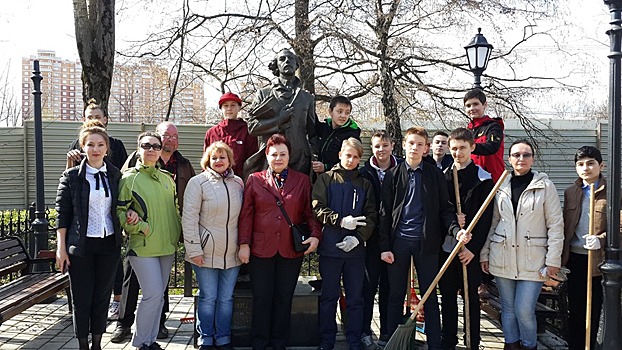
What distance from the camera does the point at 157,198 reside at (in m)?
4.45

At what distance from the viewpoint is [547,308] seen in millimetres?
5121

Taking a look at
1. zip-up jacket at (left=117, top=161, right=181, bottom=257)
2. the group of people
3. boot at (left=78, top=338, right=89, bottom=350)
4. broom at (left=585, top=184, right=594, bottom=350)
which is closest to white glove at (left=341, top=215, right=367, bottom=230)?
the group of people

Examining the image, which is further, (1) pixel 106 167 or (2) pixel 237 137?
(2) pixel 237 137

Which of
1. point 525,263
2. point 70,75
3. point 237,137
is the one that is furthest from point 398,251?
point 70,75

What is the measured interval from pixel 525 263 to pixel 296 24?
6.45 metres

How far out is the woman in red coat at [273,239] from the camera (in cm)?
446

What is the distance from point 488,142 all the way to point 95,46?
671 cm

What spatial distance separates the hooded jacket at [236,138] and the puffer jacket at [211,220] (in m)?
0.73

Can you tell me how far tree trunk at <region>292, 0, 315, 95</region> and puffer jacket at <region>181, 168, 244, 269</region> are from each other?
524 centimetres

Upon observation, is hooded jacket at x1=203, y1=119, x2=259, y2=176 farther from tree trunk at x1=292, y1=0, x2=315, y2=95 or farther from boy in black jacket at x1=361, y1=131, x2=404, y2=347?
tree trunk at x1=292, y1=0, x2=315, y2=95

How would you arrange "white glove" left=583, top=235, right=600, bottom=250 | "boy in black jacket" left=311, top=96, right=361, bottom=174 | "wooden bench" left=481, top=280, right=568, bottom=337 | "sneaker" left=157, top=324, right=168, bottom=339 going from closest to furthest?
"white glove" left=583, top=235, right=600, bottom=250
"wooden bench" left=481, top=280, right=568, bottom=337
"boy in black jacket" left=311, top=96, right=361, bottom=174
"sneaker" left=157, top=324, right=168, bottom=339

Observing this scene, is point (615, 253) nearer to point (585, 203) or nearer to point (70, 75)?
point (585, 203)

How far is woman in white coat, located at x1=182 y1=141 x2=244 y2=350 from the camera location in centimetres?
441

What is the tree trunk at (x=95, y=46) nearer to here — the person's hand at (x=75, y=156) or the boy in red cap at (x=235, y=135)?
the person's hand at (x=75, y=156)
